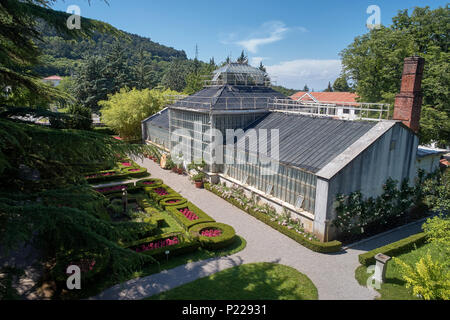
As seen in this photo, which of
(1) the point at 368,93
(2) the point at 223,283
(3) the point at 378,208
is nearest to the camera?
(2) the point at 223,283

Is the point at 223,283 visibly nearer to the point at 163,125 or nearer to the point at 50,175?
the point at 50,175

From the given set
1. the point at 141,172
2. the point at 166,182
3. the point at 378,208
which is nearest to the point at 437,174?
the point at 378,208

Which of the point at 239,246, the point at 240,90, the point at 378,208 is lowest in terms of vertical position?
the point at 239,246

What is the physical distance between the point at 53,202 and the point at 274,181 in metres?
13.3

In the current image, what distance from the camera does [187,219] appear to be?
56.4 feet

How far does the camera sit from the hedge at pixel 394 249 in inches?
521

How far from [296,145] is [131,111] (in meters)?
26.3

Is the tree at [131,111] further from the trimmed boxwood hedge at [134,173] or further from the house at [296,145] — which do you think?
the trimmed boxwood hedge at [134,173]

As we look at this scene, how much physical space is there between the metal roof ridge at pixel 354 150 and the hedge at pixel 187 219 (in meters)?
6.75

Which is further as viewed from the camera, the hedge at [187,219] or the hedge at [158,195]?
the hedge at [158,195]

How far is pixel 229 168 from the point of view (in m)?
22.6

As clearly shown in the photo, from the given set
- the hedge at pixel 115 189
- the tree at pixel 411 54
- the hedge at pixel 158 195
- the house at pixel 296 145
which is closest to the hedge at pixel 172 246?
the hedge at pixel 158 195

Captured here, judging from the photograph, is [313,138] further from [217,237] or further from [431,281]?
[431,281]

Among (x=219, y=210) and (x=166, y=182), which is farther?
(x=166, y=182)
